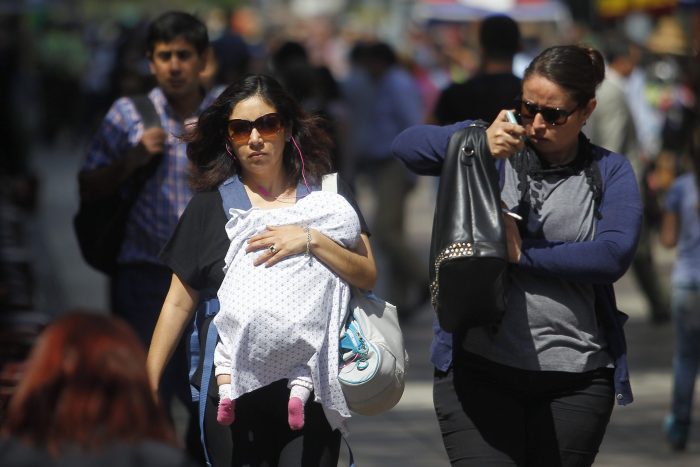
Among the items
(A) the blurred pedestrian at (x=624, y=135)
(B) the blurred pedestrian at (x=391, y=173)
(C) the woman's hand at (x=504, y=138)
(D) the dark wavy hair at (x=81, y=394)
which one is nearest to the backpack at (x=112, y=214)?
(C) the woman's hand at (x=504, y=138)

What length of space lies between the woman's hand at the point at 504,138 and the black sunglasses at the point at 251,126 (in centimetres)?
72

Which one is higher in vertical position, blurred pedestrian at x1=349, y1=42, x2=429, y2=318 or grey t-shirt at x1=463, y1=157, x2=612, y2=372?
grey t-shirt at x1=463, y1=157, x2=612, y2=372

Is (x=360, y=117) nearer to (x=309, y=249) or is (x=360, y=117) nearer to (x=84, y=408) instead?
(x=309, y=249)

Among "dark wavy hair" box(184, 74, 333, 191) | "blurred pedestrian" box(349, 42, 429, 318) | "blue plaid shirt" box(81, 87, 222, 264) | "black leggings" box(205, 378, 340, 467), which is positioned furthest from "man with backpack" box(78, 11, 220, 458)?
"blurred pedestrian" box(349, 42, 429, 318)

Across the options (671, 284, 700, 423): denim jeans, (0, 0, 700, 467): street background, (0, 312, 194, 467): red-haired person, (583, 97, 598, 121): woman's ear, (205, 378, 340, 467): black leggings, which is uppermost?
(583, 97, 598, 121): woman's ear

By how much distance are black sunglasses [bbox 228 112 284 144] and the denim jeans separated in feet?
11.5

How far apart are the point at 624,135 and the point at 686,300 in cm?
290

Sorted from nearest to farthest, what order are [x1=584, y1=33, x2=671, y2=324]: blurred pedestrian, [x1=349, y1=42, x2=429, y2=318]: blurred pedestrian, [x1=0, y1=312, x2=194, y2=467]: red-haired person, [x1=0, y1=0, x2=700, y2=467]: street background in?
[x1=0, y1=312, x2=194, y2=467]: red-haired person
[x1=0, y1=0, x2=700, y2=467]: street background
[x1=584, y1=33, x2=671, y2=324]: blurred pedestrian
[x1=349, y1=42, x2=429, y2=318]: blurred pedestrian

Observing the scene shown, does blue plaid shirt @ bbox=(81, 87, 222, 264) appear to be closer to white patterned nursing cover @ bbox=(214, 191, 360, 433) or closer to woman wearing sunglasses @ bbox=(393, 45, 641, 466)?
white patterned nursing cover @ bbox=(214, 191, 360, 433)

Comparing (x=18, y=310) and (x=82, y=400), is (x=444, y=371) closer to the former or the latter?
(x=82, y=400)

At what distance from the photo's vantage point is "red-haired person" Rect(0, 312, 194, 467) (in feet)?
9.43

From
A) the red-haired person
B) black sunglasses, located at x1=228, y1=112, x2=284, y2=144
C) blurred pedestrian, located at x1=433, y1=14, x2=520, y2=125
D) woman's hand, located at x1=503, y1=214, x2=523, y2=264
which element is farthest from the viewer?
blurred pedestrian, located at x1=433, y1=14, x2=520, y2=125

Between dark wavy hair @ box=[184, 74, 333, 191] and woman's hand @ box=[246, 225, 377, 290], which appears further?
dark wavy hair @ box=[184, 74, 333, 191]

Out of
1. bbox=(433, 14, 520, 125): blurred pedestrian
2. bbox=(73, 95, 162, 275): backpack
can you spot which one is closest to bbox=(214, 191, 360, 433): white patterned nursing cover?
bbox=(73, 95, 162, 275): backpack
